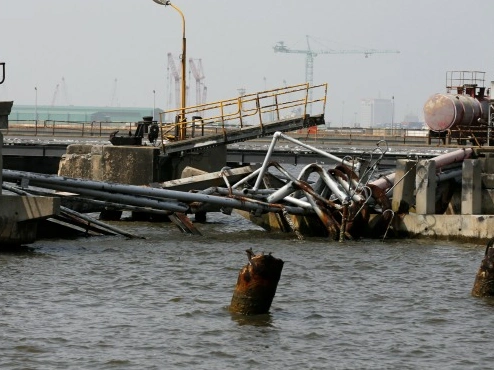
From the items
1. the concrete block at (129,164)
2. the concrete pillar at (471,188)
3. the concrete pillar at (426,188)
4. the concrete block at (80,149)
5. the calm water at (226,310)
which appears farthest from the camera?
the concrete block at (80,149)

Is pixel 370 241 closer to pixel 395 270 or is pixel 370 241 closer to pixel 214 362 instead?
pixel 395 270

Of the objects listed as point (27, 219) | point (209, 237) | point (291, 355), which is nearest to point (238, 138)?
point (209, 237)

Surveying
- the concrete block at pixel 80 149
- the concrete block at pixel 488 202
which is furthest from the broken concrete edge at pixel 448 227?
the concrete block at pixel 80 149

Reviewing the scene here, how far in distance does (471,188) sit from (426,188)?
101 cm

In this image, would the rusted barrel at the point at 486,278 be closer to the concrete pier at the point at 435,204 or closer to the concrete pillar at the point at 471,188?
the concrete pier at the point at 435,204

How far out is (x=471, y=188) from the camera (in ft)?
100

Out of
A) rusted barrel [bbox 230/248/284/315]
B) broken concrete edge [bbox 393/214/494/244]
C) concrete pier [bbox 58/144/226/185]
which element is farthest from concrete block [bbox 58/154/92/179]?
rusted barrel [bbox 230/248/284/315]

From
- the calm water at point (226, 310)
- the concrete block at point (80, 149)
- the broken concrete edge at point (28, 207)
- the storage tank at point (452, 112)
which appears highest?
the storage tank at point (452, 112)

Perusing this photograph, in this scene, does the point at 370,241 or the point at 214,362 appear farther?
the point at 370,241

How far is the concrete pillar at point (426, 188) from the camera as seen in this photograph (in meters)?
30.6

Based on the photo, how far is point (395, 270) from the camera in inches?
1023

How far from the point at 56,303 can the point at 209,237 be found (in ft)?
33.4

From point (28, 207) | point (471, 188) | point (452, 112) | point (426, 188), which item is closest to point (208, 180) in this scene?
point (426, 188)

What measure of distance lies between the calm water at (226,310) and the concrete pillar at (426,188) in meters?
1.01
